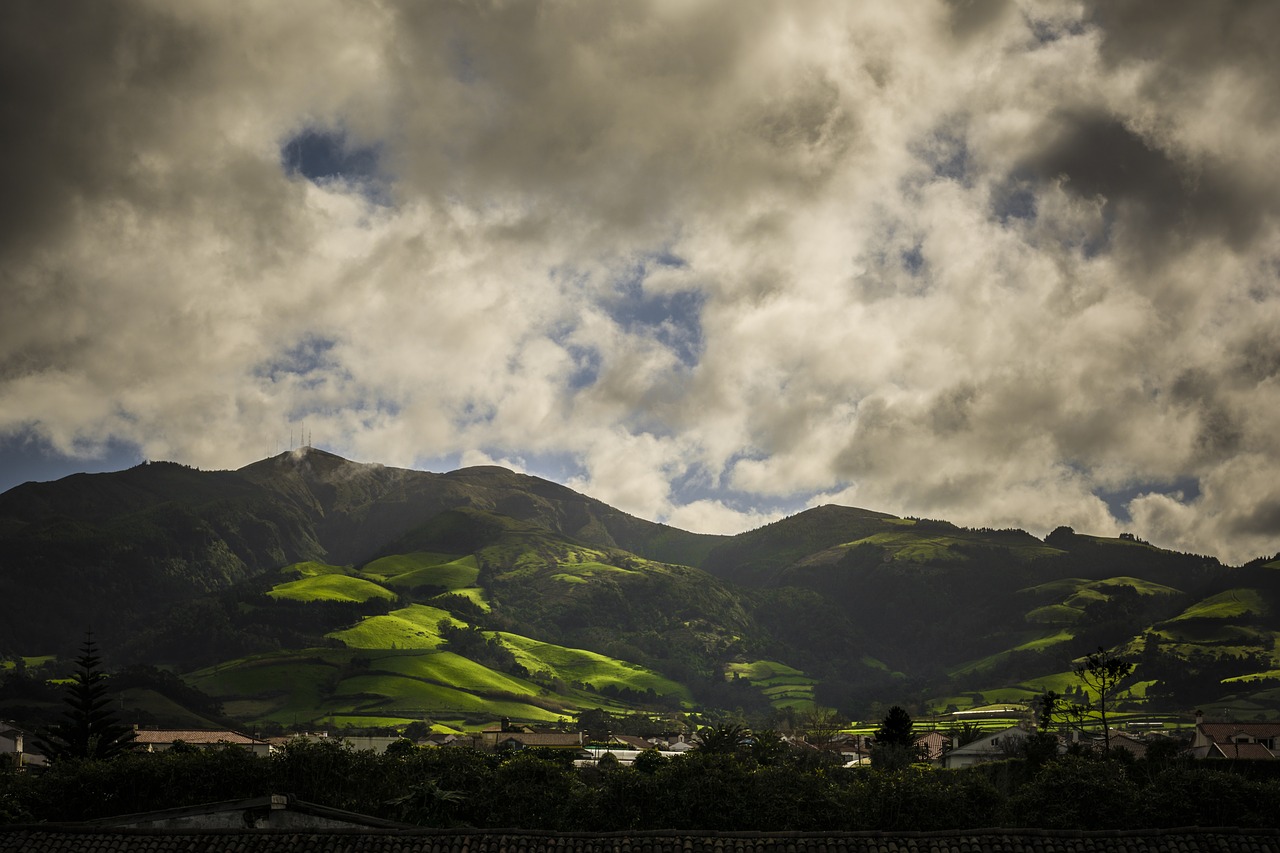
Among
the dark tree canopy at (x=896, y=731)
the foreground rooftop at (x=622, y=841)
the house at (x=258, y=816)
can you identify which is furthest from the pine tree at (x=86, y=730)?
the dark tree canopy at (x=896, y=731)

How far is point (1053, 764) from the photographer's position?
58531 mm

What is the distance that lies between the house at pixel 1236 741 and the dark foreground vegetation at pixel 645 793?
4562 centimetres

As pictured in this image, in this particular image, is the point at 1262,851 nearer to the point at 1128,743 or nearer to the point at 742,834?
the point at 742,834

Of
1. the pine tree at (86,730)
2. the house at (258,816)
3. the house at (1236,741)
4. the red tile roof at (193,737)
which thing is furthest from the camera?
the red tile roof at (193,737)

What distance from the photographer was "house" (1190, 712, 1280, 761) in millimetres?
101062

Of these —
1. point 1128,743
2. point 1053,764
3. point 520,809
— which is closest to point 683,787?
point 520,809

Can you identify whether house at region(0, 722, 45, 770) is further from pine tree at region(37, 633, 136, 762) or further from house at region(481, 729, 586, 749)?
house at region(481, 729, 586, 749)

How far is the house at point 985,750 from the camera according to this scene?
113938 mm

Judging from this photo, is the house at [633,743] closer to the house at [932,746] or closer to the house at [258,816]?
the house at [932,746]

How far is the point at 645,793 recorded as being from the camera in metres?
58.4

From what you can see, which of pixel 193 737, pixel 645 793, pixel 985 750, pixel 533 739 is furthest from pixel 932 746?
pixel 193 737

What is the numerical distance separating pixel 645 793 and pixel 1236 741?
71.1m

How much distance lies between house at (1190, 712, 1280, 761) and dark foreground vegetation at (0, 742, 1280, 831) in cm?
4562

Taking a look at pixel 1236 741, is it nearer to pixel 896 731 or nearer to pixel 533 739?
pixel 896 731
